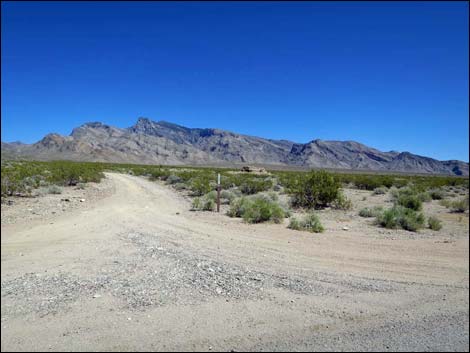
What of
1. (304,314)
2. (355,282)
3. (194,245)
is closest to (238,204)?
(194,245)

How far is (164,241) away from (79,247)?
227cm

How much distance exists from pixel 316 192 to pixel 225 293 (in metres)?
15.0

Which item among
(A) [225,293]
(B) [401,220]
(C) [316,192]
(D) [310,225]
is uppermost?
(C) [316,192]

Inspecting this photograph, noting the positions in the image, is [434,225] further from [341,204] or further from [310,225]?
[341,204]

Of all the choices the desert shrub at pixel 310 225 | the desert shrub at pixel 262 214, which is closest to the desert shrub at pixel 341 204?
the desert shrub at pixel 262 214

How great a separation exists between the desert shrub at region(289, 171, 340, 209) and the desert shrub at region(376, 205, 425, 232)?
234 inches

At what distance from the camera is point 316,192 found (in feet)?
68.0

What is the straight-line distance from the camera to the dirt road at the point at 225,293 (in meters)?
4.83

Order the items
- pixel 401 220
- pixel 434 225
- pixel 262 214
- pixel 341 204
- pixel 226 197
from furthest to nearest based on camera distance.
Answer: pixel 226 197
pixel 341 204
pixel 262 214
pixel 401 220
pixel 434 225

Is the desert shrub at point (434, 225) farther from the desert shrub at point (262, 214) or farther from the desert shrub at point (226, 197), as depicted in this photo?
the desert shrub at point (226, 197)

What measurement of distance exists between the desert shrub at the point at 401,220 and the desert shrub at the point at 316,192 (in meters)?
5.94

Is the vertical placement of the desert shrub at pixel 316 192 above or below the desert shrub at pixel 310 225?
above

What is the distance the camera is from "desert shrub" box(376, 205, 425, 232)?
13.6m

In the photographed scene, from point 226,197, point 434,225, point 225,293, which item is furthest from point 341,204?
point 225,293
